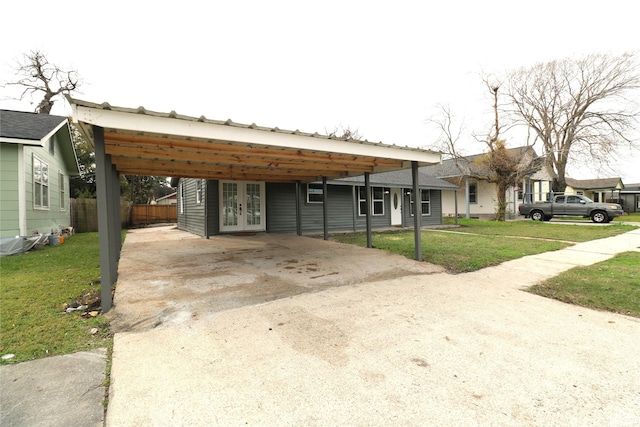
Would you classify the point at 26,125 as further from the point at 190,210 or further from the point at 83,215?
the point at 83,215

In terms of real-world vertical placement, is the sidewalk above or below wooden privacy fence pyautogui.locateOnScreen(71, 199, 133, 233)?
below

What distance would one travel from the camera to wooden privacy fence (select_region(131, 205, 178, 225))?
2080 cm

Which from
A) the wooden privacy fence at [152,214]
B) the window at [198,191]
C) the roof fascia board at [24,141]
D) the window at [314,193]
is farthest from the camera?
the wooden privacy fence at [152,214]

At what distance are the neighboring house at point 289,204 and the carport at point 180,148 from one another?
9.92 ft

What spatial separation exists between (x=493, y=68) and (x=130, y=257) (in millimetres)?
20715

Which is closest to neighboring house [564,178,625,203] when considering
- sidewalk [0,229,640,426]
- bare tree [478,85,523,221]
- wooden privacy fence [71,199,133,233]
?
bare tree [478,85,523,221]

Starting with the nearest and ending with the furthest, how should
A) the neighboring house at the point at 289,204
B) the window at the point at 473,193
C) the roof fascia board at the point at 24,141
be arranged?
1. the roof fascia board at the point at 24,141
2. the neighboring house at the point at 289,204
3. the window at the point at 473,193

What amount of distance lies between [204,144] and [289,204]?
770 centimetres

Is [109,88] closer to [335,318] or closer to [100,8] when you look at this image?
[100,8]

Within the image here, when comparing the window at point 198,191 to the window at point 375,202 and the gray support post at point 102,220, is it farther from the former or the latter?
the gray support post at point 102,220

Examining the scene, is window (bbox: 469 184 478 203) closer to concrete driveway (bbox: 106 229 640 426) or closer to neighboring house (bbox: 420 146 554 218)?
neighboring house (bbox: 420 146 554 218)

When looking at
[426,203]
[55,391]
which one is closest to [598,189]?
[426,203]

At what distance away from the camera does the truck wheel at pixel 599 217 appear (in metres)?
16.5

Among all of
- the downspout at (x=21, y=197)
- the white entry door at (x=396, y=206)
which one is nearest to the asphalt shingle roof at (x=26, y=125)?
the downspout at (x=21, y=197)
